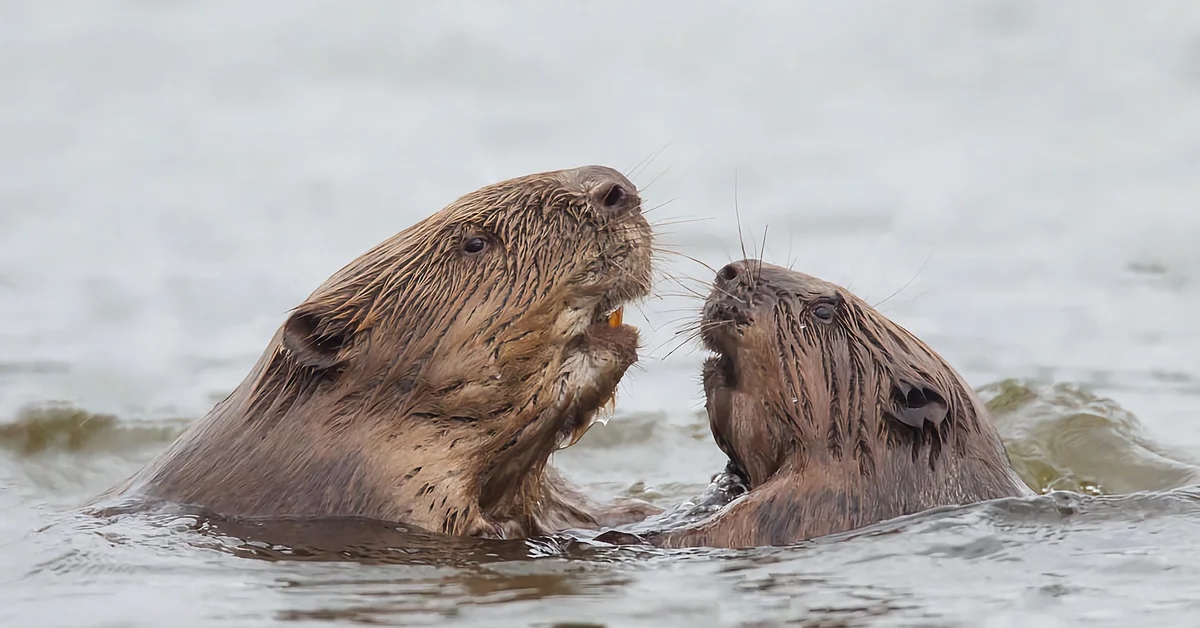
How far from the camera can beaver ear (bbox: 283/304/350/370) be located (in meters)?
6.17

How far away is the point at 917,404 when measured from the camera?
6.64 meters

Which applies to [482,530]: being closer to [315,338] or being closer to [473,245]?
[315,338]

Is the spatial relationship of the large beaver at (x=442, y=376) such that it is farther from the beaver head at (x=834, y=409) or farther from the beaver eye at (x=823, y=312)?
the beaver eye at (x=823, y=312)

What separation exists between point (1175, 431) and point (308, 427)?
5.93 meters

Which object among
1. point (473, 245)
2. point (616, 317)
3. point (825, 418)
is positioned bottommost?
point (825, 418)

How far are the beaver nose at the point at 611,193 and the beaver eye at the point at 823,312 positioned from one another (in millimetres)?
922

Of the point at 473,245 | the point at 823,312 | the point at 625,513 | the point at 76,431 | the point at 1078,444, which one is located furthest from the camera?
the point at 76,431

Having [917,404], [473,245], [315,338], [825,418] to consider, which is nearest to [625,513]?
[825,418]

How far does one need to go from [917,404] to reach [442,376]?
1.94 metres

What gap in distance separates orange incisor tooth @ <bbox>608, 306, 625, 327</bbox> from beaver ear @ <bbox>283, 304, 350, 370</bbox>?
3.34 ft

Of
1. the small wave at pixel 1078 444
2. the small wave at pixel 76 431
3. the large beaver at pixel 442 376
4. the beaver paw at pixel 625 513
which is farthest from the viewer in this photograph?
the small wave at pixel 76 431

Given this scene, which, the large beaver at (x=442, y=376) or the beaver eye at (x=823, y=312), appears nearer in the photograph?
the large beaver at (x=442, y=376)

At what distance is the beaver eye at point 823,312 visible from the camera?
6910mm

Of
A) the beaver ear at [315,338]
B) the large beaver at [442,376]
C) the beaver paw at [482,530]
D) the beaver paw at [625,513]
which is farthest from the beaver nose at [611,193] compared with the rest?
the beaver paw at [625,513]
